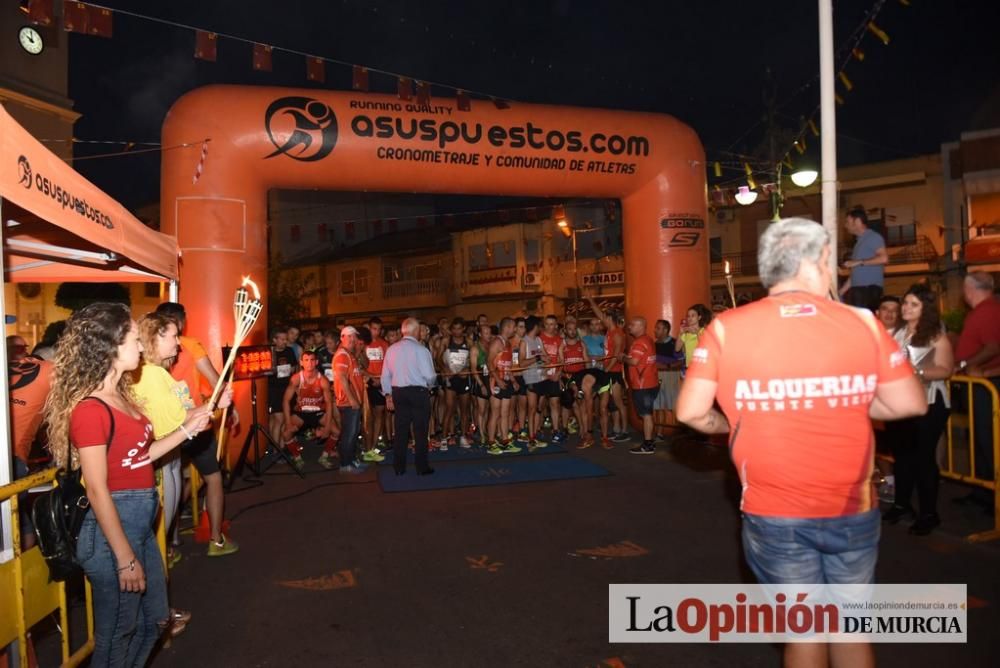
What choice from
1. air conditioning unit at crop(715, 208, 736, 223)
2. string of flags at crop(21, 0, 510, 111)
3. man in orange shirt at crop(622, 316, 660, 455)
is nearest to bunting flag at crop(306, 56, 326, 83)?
string of flags at crop(21, 0, 510, 111)

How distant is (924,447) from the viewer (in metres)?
5.41

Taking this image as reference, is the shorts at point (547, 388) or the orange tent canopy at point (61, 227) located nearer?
the orange tent canopy at point (61, 227)

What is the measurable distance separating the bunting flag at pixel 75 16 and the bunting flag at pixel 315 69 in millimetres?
2533

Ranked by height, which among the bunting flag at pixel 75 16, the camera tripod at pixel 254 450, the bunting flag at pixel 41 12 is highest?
the bunting flag at pixel 75 16

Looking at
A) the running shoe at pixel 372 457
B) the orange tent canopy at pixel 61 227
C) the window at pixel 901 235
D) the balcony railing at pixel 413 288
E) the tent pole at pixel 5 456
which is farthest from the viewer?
the balcony railing at pixel 413 288

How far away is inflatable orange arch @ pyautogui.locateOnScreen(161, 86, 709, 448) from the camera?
8977 millimetres

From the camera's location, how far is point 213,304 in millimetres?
9008

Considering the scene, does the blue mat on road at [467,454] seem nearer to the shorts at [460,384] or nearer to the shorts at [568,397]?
the shorts at [568,397]

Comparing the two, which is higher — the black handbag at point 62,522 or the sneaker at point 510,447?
the black handbag at point 62,522

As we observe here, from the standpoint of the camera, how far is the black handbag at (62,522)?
278 cm

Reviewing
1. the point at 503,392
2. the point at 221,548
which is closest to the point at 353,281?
the point at 503,392

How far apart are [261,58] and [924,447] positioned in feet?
27.9

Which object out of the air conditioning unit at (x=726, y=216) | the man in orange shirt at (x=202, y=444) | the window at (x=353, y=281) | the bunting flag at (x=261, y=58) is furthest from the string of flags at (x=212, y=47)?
the window at (x=353, y=281)

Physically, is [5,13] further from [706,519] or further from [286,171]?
[706,519]
